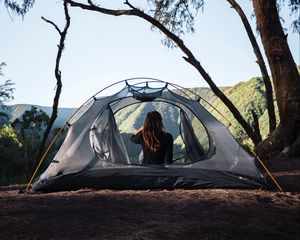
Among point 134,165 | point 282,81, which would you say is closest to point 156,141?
point 134,165

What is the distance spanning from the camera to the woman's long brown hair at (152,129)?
23.8 ft

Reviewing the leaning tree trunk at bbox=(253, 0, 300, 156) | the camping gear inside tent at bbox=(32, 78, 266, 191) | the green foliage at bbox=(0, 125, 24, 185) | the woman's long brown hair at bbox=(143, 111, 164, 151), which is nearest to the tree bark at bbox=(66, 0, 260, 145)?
the leaning tree trunk at bbox=(253, 0, 300, 156)

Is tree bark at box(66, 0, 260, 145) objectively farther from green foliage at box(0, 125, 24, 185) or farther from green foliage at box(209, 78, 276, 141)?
green foliage at box(209, 78, 276, 141)

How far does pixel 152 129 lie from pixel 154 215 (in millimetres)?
2868

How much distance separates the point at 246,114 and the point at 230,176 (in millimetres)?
47863

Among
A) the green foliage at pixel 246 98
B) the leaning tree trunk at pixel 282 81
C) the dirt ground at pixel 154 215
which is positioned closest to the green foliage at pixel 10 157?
the green foliage at pixel 246 98

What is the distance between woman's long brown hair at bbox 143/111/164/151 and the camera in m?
7.26

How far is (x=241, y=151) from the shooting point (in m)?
6.88

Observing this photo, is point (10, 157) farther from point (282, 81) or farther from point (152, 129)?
point (152, 129)

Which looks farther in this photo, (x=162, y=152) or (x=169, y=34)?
(x=169, y=34)

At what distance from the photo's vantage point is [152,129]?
24.0ft

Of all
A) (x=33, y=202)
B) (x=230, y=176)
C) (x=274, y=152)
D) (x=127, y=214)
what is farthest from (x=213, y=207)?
(x=274, y=152)

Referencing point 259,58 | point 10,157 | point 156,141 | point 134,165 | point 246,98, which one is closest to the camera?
point 134,165

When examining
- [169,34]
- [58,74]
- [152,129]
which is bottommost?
[152,129]
